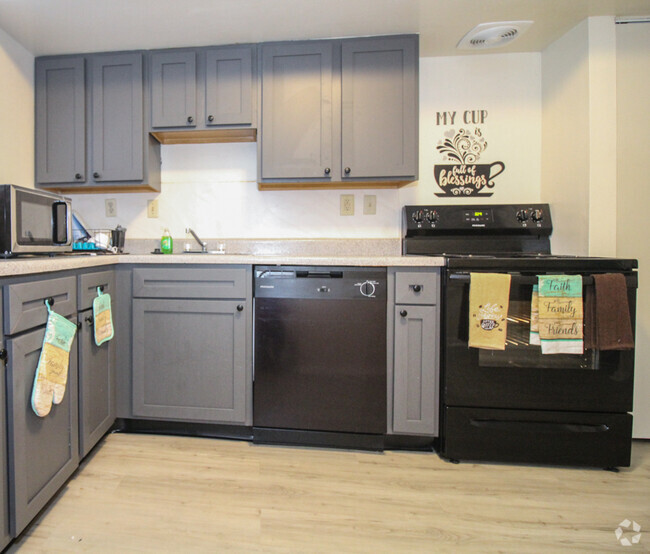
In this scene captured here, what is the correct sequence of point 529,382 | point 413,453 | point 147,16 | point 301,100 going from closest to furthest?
1. point 529,382
2. point 413,453
3. point 147,16
4. point 301,100

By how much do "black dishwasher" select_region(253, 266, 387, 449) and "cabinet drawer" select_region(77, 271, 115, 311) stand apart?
70 cm

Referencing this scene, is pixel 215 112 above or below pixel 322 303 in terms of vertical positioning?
above

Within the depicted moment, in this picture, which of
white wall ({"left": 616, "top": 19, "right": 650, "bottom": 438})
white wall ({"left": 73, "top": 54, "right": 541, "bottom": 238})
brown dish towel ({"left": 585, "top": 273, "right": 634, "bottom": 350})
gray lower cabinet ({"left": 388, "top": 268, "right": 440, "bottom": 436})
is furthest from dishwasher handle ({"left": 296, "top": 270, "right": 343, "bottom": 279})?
white wall ({"left": 616, "top": 19, "right": 650, "bottom": 438})

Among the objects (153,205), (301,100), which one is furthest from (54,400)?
(301,100)

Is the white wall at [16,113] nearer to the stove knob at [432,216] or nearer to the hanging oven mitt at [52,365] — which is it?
the hanging oven mitt at [52,365]

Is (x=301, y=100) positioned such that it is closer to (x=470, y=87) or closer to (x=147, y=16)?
(x=147, y=16)

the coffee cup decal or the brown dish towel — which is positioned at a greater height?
the coffee cup decal

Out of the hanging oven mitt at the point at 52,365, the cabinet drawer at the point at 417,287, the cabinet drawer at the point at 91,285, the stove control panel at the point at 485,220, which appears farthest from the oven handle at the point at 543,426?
the cabinet drawer at the point at 91,285

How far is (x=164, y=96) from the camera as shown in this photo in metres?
1.94

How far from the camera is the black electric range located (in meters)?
1.45

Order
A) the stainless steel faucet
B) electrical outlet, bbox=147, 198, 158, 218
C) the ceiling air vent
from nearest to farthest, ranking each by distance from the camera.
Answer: the ceiling air vent
the stainless steel faucet
electrical outlet, bbox=147, 198, 158, 218

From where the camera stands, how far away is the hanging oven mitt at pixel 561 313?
140cm

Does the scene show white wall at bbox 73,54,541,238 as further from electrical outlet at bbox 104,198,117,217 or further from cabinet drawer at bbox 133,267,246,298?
cabinet drawer at bbox 133,267,246,298

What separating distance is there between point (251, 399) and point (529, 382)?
1297 millimetres
